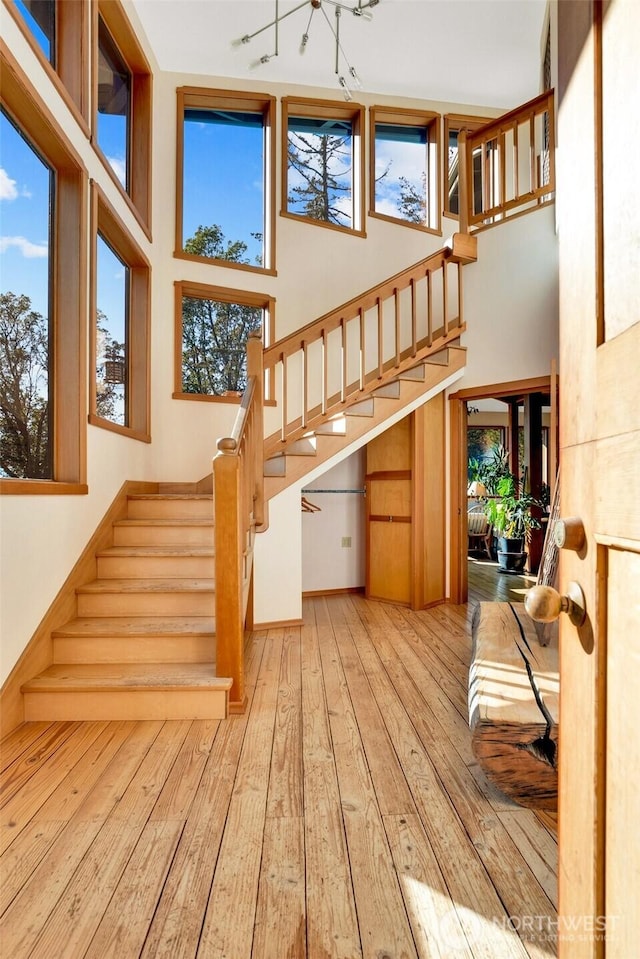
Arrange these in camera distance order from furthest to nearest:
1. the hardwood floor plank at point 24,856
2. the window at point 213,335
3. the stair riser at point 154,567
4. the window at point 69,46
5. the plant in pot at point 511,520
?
1. the plant in pot at point 511,520
2. the window at point 213,335
3. the stair riser at point 154,567
4. the window at point 69,46
5. the hardwood floor plank at point 24,856

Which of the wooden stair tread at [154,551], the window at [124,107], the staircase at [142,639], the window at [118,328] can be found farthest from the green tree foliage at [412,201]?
the wooden stair tread at [154,551]

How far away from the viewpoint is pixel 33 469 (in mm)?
2895

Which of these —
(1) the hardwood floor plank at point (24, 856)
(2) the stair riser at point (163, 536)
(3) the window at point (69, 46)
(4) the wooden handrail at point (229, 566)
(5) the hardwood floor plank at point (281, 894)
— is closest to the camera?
(5) the hardwood floor plank at point (281, 894)

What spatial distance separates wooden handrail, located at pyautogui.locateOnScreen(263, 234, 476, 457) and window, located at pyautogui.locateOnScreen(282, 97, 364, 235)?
115cm

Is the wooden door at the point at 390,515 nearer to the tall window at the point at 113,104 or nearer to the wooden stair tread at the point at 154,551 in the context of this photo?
the wooden stair tread at the point at 154,551

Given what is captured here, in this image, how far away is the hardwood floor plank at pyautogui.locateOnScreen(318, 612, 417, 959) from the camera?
132 cm

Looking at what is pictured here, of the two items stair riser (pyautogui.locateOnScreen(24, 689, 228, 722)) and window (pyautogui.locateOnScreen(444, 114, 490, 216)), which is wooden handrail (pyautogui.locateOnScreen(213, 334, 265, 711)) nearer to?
stair riser (pyautogui.locateOnScreen(24, 689, 228, 722))

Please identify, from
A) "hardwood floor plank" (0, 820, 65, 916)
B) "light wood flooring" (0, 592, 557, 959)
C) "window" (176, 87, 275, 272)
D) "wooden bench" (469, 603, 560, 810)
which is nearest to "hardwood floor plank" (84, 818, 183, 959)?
"light wood flooring" (0, 592, 557, 959)

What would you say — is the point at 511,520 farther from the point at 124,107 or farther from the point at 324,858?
the point at 124,107

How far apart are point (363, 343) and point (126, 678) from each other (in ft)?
9.86

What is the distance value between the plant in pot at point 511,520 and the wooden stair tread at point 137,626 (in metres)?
4.80

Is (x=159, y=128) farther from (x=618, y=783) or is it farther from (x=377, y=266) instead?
(x=618, y=783)

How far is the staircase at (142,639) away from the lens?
260cm

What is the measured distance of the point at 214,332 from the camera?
5191mm
